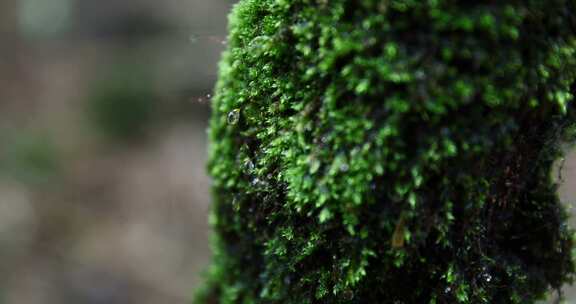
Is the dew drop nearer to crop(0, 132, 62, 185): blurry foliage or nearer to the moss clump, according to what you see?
the moss clump

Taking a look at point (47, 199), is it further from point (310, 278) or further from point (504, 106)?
point (504, 106)

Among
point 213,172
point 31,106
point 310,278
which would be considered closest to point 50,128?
point 31,106

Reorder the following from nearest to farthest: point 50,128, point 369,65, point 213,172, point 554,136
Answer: point 369,65 → point 554,136 → point 213,172 → point 50,128

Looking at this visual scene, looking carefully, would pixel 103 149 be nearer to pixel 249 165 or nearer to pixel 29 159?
pixel 29 159

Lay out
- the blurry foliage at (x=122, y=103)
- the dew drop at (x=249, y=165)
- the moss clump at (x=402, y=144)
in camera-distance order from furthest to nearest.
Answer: the blurry foliage at (x=122, y=103), the dew drop at (x=249, y=165), the moss clump at (x=402, y=144)

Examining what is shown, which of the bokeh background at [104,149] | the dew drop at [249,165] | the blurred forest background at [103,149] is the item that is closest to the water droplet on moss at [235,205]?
the dew drop at [249,165]

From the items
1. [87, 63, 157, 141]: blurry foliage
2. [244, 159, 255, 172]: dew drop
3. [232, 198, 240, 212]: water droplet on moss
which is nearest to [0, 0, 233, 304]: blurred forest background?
[87, 63, 157, 141]: blurry foliage

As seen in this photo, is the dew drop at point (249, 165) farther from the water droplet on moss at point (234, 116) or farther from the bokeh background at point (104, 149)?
the bokeh background at point (104, 149)
